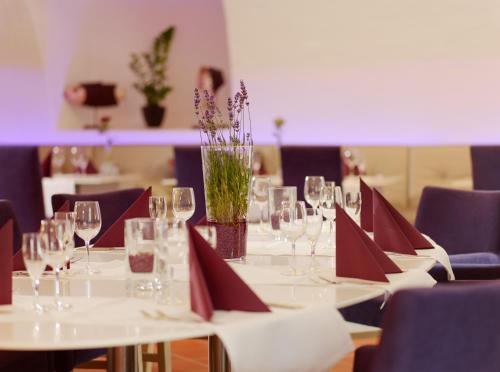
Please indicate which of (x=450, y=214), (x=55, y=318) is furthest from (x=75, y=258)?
(x=450, y=214)

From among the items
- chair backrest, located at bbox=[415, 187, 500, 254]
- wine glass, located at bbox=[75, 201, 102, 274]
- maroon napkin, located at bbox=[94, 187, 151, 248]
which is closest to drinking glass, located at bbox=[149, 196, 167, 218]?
maroon napkin, located at bbox=[94, 187, 151, 248]

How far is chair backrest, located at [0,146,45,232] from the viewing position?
16.6 ft

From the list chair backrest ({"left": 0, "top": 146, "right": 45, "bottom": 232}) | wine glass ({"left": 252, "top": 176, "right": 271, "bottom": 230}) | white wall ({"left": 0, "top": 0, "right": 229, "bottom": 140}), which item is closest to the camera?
wine glass ({"left": 252, "top": 176, "right": 271, "bottom": 230})

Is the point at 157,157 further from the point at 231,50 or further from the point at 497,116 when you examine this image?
the point at 497,116

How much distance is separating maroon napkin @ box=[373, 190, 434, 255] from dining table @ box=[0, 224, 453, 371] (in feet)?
0.13

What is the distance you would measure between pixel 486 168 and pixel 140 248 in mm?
3456

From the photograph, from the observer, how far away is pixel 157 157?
827 cm

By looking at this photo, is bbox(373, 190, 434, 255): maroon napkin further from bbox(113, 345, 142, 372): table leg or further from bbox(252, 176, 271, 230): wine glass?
bbox(113, 345, 142, 372): table leg

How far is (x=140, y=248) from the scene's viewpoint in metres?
2.30

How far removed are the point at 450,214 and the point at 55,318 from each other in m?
2.55

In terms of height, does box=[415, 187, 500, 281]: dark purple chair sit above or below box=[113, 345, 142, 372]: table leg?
above

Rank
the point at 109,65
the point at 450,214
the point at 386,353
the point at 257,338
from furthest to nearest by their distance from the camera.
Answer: the point at 109,65 < the point at 450,214 < the point at 257,338 < the point at 386,353

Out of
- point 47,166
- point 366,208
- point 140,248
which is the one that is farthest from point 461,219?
point 47,166

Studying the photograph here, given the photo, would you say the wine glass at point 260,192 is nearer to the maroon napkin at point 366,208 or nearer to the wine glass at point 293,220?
the maroon napkin at point 366,208
